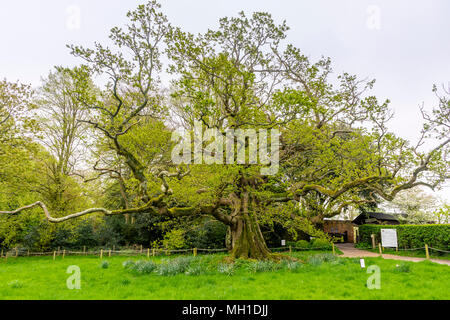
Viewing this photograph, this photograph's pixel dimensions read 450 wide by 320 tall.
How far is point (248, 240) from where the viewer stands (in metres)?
10.8

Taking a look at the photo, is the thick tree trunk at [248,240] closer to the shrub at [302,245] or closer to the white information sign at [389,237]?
the shrub at [302,245]

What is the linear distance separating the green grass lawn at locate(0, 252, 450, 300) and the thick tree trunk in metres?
1.51

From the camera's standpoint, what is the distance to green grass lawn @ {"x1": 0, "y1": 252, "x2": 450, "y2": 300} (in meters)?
5.75

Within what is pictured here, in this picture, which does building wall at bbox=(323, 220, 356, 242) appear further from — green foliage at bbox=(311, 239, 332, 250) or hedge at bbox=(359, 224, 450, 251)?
green foliage at bbox=(311, 239, 332, 250)

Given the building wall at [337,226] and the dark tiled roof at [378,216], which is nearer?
the dark tiled roof at [378,216]

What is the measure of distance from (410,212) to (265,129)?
25.4m

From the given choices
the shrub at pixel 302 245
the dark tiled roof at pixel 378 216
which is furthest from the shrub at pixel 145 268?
the dark tiled roof at pixel 378 216

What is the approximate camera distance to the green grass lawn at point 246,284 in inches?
227

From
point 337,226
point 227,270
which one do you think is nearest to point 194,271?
point 227,270

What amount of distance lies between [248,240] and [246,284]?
4.02 m

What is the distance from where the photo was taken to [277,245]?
1945cm

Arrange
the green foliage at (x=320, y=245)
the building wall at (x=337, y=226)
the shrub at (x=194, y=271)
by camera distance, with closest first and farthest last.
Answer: the shrub at (x=194, y=271)
the green foliage at (x=320, y=245)
the building wall at (x=337, y=226)

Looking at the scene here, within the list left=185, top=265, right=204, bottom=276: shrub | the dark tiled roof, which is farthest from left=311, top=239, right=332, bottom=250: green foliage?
left=185, top=265, right=204, bottom=276: shrub

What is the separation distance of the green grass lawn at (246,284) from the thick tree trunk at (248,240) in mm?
1506
